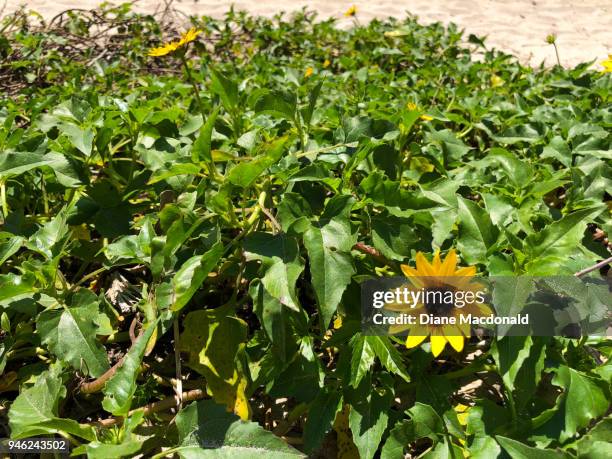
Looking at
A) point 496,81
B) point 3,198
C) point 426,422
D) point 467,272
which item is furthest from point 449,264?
point 496,81

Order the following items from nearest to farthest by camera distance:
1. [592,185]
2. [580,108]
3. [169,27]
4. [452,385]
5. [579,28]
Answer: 1. [452,385]
2. [592,185]
3. [580,108]
4. [169,27]
5. [579,28]

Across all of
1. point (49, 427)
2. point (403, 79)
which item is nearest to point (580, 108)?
Result: point (403, 79)

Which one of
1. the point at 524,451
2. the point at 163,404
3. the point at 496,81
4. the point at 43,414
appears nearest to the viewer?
the point at 524,451

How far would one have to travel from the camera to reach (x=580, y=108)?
2.45 metres

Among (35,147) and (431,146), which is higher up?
(35,147)

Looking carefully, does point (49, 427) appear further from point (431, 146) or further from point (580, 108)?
point (580, 108)

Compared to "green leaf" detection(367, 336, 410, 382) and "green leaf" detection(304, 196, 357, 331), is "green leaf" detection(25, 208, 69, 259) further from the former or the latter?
"green leaf" detection(367, 336, 410, 382)

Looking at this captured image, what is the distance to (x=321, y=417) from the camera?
1327mm

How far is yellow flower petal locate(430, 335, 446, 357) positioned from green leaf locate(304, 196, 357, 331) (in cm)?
27

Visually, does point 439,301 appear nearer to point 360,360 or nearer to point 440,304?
point 440,304

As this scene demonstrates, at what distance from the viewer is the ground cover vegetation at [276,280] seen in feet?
4.00

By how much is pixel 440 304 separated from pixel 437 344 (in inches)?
4.1

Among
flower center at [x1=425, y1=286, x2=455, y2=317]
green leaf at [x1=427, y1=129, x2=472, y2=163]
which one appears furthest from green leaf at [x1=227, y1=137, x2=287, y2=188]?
green leaf at [x1=427, y1=129, x2=472, y2=163]

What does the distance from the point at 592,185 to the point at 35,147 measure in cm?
182
